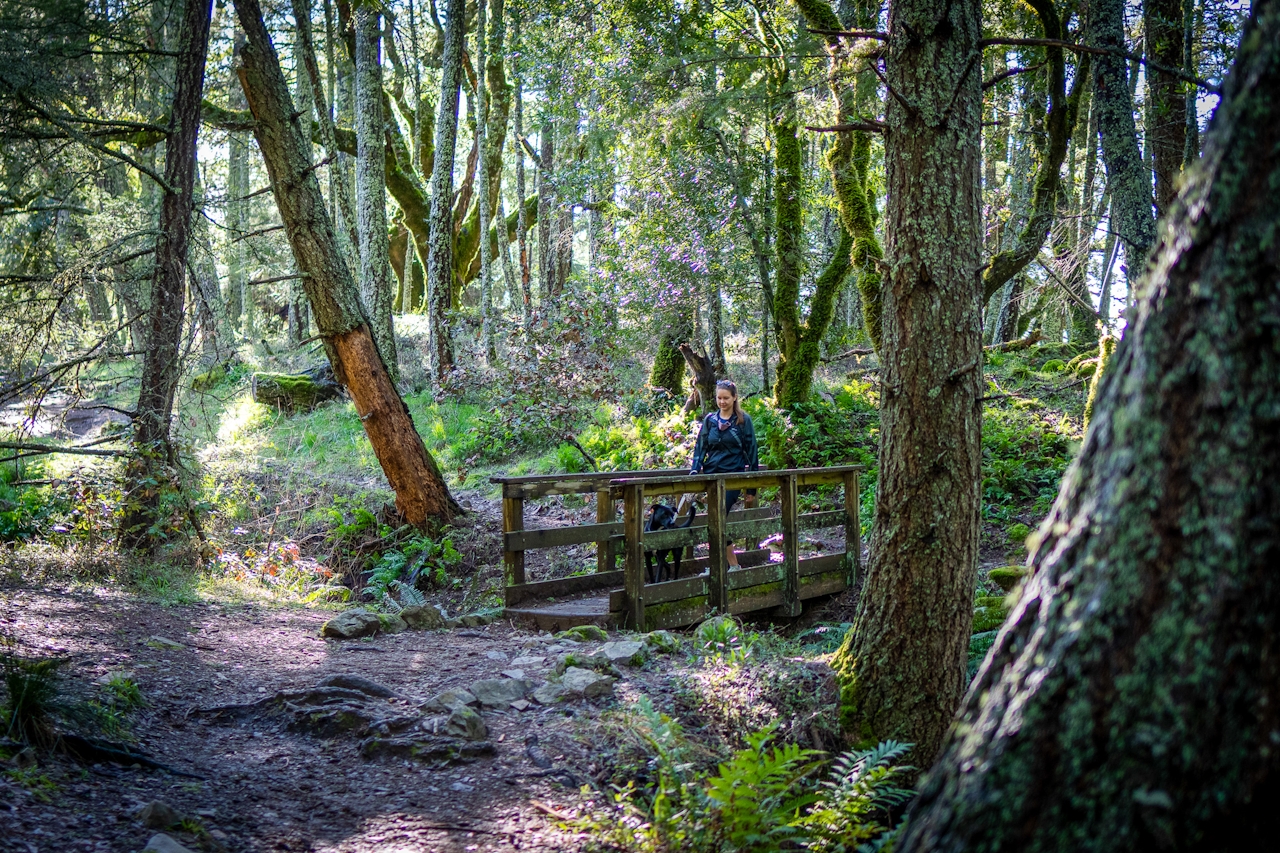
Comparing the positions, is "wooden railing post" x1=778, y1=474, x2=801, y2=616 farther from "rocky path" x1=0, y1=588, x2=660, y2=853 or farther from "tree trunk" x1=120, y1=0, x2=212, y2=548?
"tree trunk" x1=120, y1=0, x2=212, y2=548

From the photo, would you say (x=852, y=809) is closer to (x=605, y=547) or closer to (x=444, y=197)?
(x=605, y=547)

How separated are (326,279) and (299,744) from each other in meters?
7.05

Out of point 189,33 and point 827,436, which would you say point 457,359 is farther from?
point 189,33

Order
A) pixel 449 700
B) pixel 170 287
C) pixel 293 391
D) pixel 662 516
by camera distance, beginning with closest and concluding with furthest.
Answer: pixel 449 700 < pixel 170 287 < pixel 662 516 < pixel 293 391

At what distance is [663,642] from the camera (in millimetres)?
6590

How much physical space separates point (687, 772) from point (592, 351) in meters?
14.5

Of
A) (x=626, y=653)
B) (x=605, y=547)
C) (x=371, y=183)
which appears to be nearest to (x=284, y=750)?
(x=626, y=653)

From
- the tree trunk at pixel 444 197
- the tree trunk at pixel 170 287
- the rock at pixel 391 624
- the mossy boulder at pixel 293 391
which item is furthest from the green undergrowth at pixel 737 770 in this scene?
the mossy boulder at pixel 293 391

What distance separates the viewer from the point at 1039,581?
195 centimetres

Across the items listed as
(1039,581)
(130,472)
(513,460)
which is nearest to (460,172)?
(513,460)

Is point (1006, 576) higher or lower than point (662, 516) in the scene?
lower

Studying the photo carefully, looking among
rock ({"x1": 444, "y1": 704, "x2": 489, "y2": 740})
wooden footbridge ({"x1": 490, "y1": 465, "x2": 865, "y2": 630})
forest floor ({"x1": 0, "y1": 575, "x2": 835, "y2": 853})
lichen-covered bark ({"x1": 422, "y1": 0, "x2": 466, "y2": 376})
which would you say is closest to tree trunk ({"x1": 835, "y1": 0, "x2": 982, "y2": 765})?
forest floor ({"x1": 0, "y1": 575, "x2": 835, "y2": 853})

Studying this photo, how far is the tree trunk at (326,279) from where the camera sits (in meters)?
10.1

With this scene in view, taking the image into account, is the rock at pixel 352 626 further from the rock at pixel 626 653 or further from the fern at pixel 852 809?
the fern at pixel 852 809
